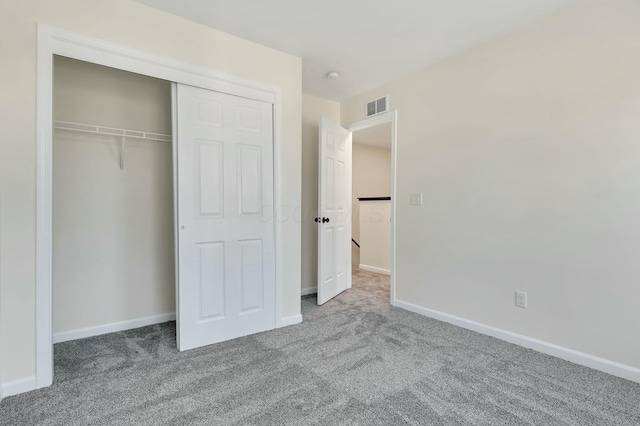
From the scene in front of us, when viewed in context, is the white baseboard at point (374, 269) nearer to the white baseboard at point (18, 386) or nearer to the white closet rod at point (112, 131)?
the white closet rod at point (112, 131)

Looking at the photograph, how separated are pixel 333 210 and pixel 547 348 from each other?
2240 mm

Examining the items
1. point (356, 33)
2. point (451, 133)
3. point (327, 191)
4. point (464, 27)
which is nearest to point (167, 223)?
point (327, 191)

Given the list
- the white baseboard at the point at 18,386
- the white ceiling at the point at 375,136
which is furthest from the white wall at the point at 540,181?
the white baseboard at the point at 18,386

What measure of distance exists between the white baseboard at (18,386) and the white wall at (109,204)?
2.53 ft

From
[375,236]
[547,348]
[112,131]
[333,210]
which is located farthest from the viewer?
[375,236]

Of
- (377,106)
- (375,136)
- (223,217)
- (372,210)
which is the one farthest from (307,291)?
(375,136)

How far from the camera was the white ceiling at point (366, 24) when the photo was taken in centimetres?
212

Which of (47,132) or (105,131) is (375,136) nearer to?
(105,131)

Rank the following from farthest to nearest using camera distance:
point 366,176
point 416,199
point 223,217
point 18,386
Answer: point 366,176 → point 416,199 → point 223,217 → point 18,386

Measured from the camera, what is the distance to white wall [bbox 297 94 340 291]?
3.81 meters

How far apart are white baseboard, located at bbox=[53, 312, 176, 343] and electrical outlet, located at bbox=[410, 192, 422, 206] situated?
8.61 feet

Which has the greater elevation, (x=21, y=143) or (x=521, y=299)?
(x=21, y=143)

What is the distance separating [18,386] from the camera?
1.74m

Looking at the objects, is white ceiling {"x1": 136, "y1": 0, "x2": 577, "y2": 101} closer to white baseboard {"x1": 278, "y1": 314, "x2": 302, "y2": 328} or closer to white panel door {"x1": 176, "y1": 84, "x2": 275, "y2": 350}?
white panel door {"x1": 176, "y1": 84, "x2": 275, "y2": 350}
